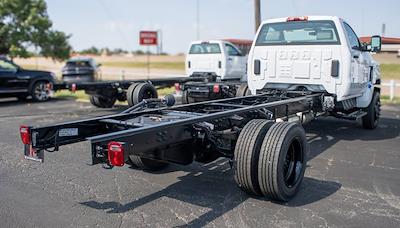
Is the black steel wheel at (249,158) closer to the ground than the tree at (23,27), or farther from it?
closer to the ground

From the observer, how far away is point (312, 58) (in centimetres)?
790

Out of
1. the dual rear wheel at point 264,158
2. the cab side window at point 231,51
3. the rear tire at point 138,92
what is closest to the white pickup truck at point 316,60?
the dual rear wheel at point 264,158

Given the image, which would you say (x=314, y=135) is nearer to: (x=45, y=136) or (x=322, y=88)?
(x=322, y=88)

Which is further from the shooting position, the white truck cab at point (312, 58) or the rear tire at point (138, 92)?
the rear tire at point (138, 92)

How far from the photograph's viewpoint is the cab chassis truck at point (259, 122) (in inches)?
168

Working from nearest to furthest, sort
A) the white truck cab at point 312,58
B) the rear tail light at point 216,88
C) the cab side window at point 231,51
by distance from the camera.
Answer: the white truck cab at point 312,58 → the rear tail light at point 216,88 → the cab side window at point 231,51

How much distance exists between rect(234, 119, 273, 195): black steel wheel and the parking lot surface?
242mm

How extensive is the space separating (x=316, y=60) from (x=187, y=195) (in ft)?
13.5

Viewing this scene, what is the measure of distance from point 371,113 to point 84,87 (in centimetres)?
701

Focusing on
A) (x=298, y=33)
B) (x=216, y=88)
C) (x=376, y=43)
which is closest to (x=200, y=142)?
(x=298, y=33)

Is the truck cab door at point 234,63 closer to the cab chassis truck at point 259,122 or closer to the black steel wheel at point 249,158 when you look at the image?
the cab chassis truck at point 259,122

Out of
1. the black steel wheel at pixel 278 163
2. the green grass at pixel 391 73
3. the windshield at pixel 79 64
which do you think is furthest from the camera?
the green grass at pixel 391 73

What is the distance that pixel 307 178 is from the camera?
18.7ft

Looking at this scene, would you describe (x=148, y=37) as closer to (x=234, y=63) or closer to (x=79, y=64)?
(x=79, y=64)
